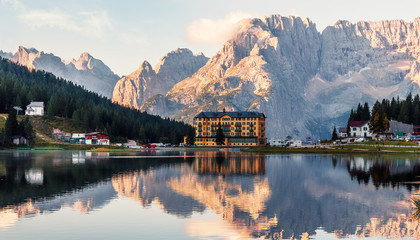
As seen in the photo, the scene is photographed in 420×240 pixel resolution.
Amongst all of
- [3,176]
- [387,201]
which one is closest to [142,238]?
[387,201]

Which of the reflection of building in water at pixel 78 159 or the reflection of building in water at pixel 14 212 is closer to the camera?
the reflection of building in water at pixel 14 212

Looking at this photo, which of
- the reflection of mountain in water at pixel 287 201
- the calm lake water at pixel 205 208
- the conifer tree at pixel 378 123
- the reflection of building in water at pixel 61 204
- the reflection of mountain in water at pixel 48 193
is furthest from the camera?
the conifer tree at pixel 378 123

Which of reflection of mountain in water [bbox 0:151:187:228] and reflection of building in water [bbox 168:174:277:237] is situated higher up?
reflection of mountain in water [bbox 0:151:187:228]

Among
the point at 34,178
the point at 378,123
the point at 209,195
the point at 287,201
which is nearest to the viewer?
the point at 287,201

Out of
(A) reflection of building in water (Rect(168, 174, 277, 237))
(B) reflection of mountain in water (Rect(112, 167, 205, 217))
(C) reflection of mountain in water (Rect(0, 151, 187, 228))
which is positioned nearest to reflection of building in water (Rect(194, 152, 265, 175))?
(A) reflection of building in water (Rect(168, 174, 277, 237))

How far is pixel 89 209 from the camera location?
4041 centimetres

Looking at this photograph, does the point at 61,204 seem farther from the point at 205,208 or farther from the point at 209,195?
the point at 209,195

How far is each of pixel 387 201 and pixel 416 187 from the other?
1217cm

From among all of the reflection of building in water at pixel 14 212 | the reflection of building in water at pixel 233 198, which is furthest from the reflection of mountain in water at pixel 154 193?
the reflection of building in water at pixel 14 212

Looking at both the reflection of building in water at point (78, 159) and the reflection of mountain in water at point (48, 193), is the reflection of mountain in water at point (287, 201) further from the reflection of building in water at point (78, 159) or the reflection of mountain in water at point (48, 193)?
the reflection of building in water at point (78, 159)

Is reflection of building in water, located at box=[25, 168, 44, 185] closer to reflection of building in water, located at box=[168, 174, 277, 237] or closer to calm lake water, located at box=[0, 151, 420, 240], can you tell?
calm lake water, located at box=[0, 151, 420, 240]

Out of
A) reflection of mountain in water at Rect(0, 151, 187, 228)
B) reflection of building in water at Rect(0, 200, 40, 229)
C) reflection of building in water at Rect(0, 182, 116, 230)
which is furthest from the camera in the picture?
reflection of mountain in water at Rect(0, 151, 187, 228)

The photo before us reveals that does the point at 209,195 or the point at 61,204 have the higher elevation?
the point at 61,204

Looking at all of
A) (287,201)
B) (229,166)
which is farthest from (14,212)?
(229,166)
